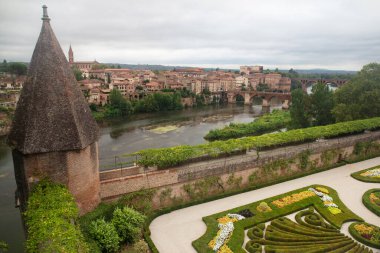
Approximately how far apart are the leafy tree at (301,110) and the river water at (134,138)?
14.2 m

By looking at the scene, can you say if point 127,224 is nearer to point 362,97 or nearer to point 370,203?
point 370,203

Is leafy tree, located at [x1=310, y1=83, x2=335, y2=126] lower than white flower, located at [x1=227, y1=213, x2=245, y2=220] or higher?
higher

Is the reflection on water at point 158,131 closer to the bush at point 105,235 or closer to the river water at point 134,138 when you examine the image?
the river water at point 134,138

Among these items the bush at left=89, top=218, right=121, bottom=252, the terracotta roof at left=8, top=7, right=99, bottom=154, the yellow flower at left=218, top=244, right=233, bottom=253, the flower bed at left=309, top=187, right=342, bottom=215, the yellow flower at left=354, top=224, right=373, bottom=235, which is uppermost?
the terracotta roof at left=8, top=7, right=99, bottom=154

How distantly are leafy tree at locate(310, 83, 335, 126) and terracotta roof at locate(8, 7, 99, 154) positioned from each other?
32.4 meters

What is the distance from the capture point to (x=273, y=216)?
18016mm

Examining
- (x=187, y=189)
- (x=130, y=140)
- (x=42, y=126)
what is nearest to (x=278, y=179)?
(x=187, y=189)

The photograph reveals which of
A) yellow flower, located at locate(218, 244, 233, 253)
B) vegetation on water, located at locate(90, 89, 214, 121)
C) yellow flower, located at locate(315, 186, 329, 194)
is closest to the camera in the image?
yellow flower, located at locate(218, 244, 233, 253)

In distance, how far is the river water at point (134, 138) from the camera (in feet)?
64.9

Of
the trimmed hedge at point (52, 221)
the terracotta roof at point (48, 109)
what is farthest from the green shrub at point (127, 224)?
the terracotta roof at point (48, 109)

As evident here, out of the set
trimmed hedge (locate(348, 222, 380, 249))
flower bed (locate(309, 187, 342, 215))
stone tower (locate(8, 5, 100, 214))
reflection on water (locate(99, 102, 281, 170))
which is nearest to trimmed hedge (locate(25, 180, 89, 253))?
stone tower (locate(8, 5, 100, 214))

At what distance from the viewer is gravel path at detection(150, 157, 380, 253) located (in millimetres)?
15895

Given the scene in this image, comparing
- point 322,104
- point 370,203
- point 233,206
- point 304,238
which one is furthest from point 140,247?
point 322,104

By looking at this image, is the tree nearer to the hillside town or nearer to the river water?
the river water
